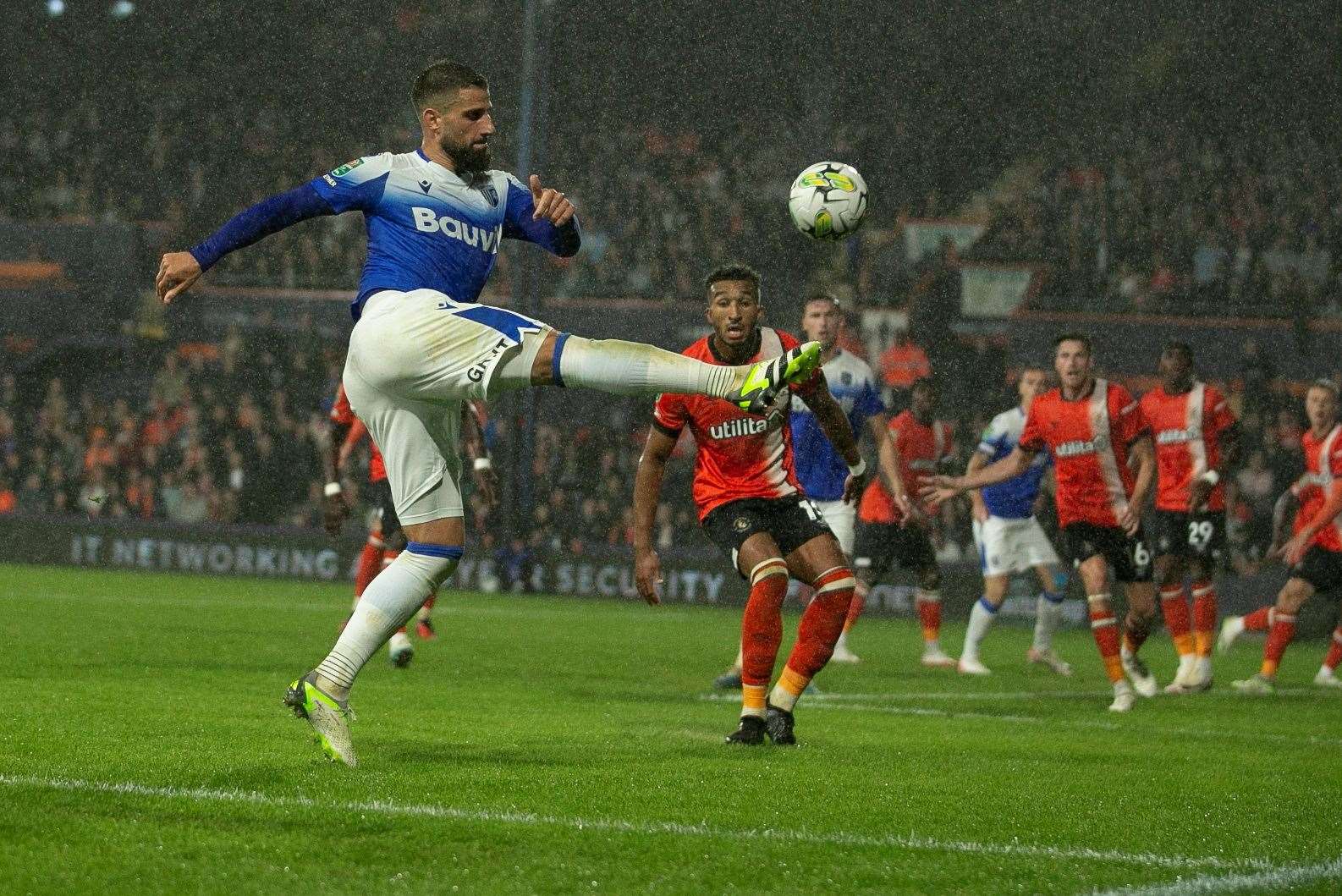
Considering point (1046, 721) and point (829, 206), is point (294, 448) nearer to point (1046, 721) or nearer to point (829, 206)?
point (1046, 721)

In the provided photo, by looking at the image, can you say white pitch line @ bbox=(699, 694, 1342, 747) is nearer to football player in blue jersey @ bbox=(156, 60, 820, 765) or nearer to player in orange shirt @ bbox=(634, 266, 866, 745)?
player in orange shirt @ bbox=(634, 266, 866, 745)

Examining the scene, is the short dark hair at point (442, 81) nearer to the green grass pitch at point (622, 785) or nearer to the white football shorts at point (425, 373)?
the white football shorts at point (425, 373)

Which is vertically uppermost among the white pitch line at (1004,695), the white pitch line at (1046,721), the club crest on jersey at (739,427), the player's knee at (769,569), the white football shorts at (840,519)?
the club crest on jersey at (739,427)

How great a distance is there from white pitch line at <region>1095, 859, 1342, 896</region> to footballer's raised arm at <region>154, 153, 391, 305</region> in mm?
3238

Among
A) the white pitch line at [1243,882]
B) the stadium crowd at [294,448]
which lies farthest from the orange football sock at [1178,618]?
the stadium crowd at [294,448]

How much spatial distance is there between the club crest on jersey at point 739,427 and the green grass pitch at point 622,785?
1.25 meters

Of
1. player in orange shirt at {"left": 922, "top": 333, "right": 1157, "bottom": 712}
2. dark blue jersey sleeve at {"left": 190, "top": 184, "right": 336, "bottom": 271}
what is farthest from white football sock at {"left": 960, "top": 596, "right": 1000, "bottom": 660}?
dark blue jersey sleeve at {"left": 190, "top": 184, "right": 336, "bottom": 271}

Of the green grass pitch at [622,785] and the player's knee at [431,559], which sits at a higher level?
the player's knee at [431,559]

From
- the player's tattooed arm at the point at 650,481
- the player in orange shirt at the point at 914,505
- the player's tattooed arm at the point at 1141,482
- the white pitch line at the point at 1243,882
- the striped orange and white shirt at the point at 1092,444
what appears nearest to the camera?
the white pitch line at the point at 1243,882

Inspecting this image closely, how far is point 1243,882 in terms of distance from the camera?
423 cm

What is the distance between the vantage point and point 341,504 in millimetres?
10055

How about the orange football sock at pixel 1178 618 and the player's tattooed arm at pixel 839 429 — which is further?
the orange football sock at pixel 1178 618

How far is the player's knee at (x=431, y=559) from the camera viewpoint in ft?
19.9

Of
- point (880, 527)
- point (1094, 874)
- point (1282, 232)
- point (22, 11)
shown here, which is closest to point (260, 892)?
point (1094, 874)
